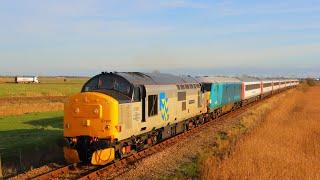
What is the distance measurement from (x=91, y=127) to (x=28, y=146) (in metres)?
5.93

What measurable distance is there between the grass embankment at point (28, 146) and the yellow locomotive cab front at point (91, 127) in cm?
237

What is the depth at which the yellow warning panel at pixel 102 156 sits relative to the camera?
47.1 feet

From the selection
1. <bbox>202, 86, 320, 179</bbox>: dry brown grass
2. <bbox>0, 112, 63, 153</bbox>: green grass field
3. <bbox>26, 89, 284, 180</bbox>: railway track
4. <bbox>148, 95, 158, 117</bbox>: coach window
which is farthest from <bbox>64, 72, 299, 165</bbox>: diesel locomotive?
<bbox>0, 112, 63, 153</bbox>: green grass field

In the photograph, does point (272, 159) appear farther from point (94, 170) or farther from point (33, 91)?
point (33, 91)

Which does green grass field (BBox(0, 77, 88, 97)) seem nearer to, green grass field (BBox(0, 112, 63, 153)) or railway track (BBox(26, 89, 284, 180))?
green grass field (BBox(0, 112, 63, 153))

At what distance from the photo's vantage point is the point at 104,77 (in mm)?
16562

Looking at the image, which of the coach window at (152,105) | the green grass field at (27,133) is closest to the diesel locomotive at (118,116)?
the coach window at (152,105)

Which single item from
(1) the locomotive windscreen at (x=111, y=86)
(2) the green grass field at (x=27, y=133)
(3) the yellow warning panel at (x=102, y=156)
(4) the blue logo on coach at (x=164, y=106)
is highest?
(1) the locomotive windscreen at (x=111, y=86)

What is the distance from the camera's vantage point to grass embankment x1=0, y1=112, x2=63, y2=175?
1703 cm

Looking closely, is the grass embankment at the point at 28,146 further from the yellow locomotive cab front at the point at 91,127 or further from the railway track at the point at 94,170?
the yellow locomotive cab front at the point at 91,127

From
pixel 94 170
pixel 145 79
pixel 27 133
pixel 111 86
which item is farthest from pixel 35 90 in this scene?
pixel 94 170

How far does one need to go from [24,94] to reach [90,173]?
57770 millimetres

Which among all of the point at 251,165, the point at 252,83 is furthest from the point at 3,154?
the point at 252,83

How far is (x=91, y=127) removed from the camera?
14.9 meters
